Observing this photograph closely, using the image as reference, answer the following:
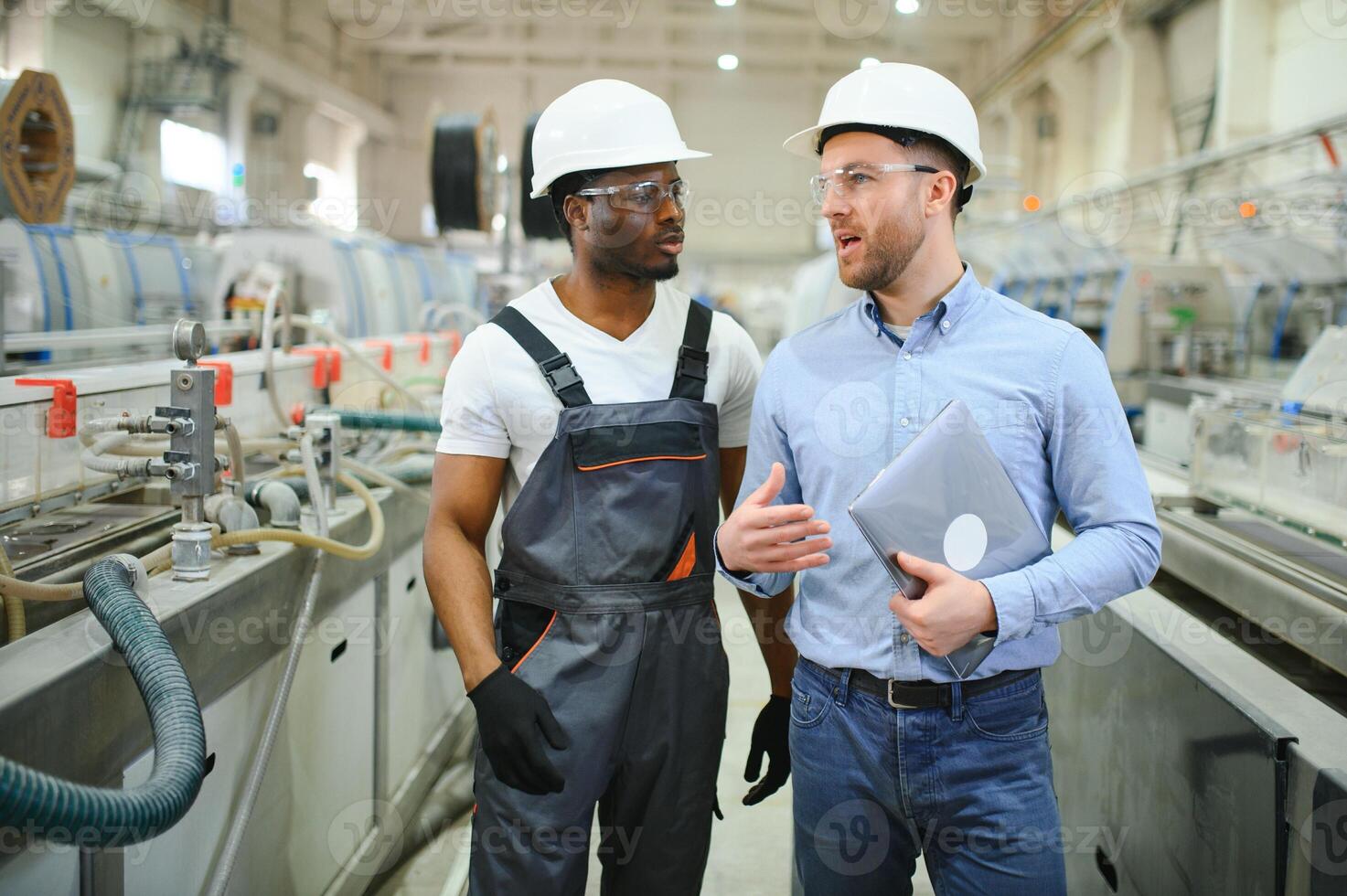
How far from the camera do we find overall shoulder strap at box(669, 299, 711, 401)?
4.86 feet

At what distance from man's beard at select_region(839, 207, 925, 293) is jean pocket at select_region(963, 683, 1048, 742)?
1.77ft

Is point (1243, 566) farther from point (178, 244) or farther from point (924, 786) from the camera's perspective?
point (178, 244)

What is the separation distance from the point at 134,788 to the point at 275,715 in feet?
2.45

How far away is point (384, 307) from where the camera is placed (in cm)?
529

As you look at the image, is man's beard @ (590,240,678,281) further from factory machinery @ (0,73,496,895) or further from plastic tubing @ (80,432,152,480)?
plastic tubing @ (80,432,152,480)

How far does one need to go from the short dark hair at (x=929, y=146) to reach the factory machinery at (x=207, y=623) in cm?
104

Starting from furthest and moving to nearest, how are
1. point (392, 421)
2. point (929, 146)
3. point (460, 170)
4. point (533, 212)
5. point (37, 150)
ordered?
point (460, 170) < point (533, 212) < point (392, 421) < point (37, 150) < point (929, 146)

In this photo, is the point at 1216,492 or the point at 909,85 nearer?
the point at 909,85

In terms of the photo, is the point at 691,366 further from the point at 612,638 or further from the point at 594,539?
the point at 612,638

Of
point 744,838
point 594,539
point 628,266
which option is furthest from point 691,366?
point 744,838

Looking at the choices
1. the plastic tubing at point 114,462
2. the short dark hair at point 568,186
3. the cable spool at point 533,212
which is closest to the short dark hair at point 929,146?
the short dark hair at point 568,186

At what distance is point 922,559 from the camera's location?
1.09 metres

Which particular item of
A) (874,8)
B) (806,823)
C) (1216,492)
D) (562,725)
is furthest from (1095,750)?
(874,8)

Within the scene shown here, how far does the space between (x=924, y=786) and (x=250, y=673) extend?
1.14m
